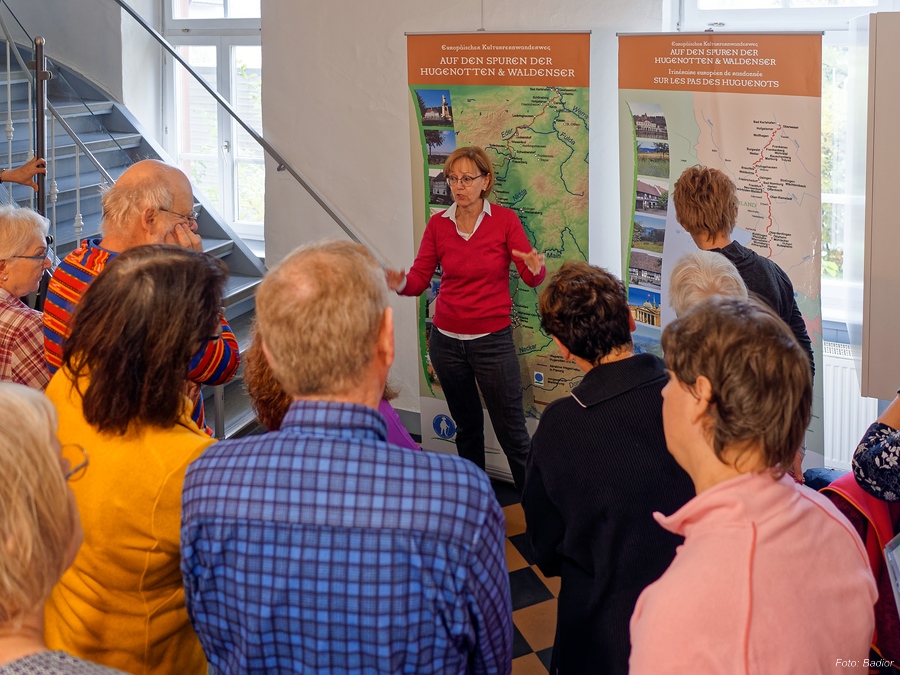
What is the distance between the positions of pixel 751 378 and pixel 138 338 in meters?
1.04

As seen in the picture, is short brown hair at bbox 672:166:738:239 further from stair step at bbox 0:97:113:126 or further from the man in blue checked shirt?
stair step at bbox 0:97:113:126

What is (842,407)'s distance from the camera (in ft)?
12.9

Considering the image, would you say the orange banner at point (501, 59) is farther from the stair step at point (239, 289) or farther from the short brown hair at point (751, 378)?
the short brown hair at point (751, 378)

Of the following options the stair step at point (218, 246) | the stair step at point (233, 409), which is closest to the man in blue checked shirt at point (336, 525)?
the stair step at point (233, 409)

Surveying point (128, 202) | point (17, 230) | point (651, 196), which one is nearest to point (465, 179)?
point (651, 196)

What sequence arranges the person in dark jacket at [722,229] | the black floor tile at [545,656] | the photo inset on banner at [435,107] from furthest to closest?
the photo inset on banner at [435,107]
the black floor tile at [545,656]
the person in dark jacket at [722,229]

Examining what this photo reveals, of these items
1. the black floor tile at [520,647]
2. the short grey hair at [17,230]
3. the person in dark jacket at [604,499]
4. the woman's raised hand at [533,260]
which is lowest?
the black floor tile at [520,647]

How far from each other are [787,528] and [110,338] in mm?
1160

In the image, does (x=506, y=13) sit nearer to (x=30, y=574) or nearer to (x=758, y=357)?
(x=758, y=357)

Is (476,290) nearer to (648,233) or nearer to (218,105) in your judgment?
(648,233)

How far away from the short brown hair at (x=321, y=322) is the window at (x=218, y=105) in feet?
16.9

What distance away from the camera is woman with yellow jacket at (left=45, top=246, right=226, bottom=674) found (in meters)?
1.51

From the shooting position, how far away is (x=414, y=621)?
1.26 m

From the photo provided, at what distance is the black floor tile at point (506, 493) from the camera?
166 inches
